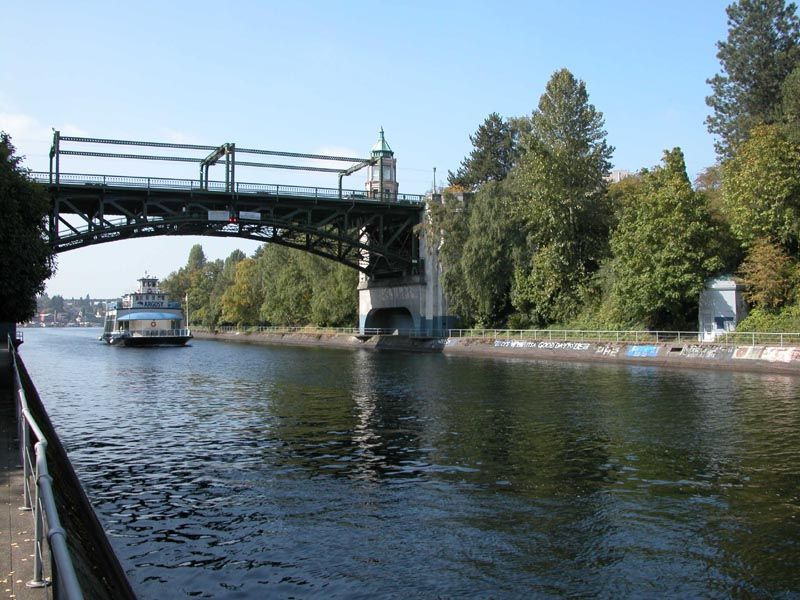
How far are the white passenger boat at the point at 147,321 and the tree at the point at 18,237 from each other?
188 feet

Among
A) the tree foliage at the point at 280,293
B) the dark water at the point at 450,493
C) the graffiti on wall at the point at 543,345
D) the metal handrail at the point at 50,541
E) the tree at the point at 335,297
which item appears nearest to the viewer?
the metal handrail at the point at 50,541

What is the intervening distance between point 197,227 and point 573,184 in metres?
36.0

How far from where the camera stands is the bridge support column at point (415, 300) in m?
81.1

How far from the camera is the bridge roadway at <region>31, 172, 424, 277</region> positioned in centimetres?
6631

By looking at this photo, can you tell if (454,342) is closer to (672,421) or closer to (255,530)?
(672,421)

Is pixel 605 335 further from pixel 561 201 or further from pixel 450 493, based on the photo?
pixel 450 493

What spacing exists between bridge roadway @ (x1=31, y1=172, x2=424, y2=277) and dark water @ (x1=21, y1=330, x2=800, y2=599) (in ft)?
125

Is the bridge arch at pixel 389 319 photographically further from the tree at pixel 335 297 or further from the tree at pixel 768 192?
the tree at pixel 768 192

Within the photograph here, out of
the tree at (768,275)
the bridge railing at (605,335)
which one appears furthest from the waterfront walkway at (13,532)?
the tree at (768,275)

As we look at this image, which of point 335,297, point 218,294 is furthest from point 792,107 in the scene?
point 218,294

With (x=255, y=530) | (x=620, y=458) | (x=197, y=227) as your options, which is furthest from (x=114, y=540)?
(x=197, y=227)

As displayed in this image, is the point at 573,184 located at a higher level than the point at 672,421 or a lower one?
higher

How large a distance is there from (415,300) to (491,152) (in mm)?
32147

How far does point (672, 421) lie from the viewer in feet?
81.9
